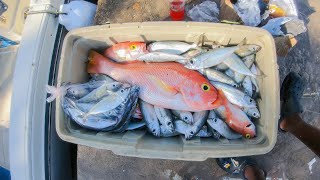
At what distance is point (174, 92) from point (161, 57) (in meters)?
0.24

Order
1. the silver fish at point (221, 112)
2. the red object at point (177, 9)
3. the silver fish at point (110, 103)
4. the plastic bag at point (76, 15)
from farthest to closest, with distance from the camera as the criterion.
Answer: the plastic bag at point (76, 15) → the red object at point (177, 9) → the silver fish at point (221, 112) → the silver fish at point (110, 103)

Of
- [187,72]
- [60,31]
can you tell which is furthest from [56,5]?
[187,72]

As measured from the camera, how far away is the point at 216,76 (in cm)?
207

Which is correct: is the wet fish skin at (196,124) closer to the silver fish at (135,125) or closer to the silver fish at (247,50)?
the silver fish at (135,125)

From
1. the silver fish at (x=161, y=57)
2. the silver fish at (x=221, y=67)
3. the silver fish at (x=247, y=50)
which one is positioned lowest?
the silver fish at (x=221, y=67)

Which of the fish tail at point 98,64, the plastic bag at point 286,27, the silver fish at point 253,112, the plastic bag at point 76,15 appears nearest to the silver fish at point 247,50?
the silver fish at point 253,112

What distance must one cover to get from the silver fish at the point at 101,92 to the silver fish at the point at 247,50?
2.44ft

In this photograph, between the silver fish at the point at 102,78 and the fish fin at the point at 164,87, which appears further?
the silver fish at the point at 102,78

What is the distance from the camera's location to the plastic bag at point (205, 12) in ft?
8.07

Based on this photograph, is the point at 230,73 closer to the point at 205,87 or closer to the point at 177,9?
the point at 205,87

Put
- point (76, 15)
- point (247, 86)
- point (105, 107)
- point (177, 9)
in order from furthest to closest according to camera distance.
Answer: point (76, 15) < point (177, 9) < point (247, 86) < point (105, 107)

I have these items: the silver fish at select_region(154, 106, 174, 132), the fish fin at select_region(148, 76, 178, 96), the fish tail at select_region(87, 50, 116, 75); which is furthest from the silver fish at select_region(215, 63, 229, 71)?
the fish tail at select_region(87, 50, 116, 75)

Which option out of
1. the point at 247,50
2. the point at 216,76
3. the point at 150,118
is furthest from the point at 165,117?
the point at 247,50

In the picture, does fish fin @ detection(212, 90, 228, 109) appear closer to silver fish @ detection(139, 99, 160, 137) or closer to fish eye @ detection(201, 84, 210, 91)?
fish eye @ detection(201, 84, 210, 91)
